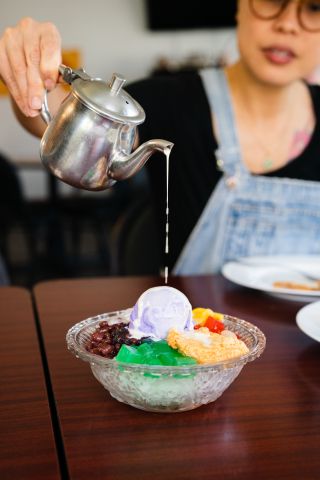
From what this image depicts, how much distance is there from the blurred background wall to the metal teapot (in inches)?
163

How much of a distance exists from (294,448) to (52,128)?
0.48 meters

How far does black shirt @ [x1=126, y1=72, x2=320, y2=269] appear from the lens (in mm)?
1560

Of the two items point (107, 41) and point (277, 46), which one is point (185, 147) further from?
point (107, 41)

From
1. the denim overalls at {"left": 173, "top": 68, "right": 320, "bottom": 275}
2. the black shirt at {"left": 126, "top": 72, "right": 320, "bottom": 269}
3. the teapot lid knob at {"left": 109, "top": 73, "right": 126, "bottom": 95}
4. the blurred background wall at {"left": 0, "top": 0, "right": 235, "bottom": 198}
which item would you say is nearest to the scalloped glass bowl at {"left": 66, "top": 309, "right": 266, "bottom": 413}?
the teapot lid knob at {"left": 109, "top": 73, "right": 126, "bottom": 95}

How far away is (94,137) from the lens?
2.65 ft

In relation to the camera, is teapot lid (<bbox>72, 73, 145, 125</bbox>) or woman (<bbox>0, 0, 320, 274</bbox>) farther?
woman (<bbox>0, 0, 320, 274</bbox>)

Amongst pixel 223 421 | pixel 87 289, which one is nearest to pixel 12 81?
pixel 87 289

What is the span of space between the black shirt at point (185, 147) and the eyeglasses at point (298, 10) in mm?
229

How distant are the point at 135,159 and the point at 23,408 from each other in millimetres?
318

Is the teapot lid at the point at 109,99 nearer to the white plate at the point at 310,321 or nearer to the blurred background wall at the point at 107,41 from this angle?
the white plate at the point at 310,321

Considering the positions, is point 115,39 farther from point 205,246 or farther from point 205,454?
point 205,454

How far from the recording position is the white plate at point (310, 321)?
0.87 metres

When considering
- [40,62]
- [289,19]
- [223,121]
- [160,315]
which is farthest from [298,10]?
[160,315]

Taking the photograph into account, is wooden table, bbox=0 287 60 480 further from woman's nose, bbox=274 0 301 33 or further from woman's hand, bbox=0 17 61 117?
woman's nose, bbox=274 0 301 33
